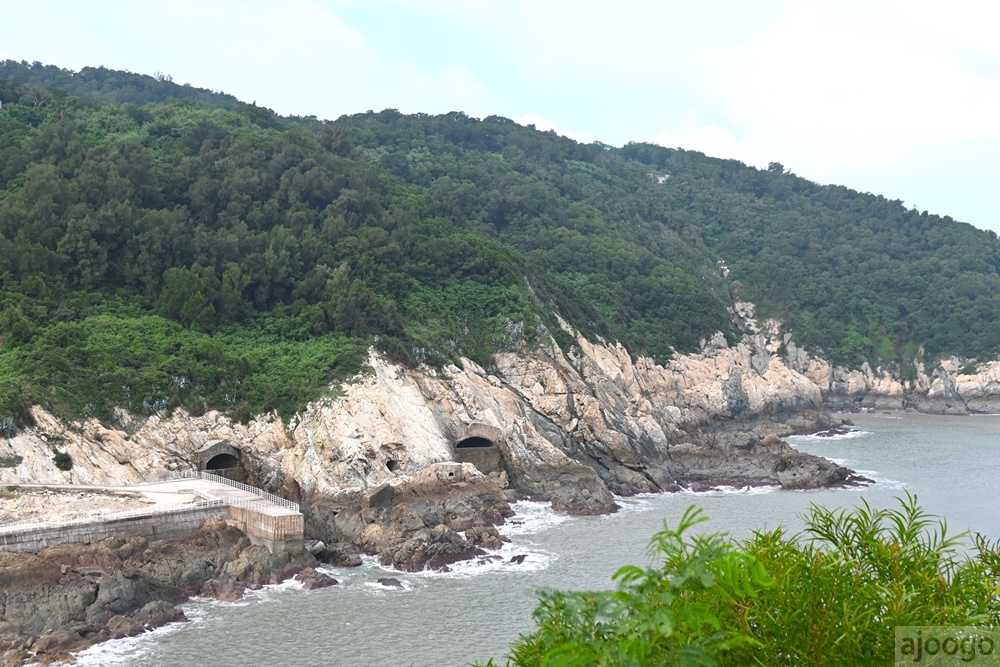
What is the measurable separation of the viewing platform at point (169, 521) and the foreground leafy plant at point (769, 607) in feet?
70.7

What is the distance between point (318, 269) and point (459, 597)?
22956 millimetres

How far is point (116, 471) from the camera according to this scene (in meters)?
30.6

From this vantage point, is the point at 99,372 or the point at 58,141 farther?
the point at 58,141

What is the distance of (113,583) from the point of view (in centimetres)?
2292

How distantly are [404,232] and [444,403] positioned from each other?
14.8 metres

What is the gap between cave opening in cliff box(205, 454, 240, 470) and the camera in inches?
1347

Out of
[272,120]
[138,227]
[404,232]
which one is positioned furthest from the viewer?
[272,120]

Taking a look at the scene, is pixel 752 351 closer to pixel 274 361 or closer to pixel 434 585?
pixel 274 361

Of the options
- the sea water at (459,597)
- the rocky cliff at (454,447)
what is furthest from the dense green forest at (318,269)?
the sea water at (459,597)

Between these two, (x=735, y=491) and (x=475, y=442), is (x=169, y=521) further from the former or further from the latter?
(x=735, y=491)

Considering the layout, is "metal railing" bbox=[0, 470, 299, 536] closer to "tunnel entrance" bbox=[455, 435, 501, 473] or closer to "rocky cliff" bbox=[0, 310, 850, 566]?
"rocky cliff" bbox=[0, 310, 850, 566]

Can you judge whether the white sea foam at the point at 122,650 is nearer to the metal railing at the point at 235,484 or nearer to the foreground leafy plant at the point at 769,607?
the metal railing at the point at 235,484

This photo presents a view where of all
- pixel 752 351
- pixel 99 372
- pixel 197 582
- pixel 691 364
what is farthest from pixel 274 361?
pixel 752 351

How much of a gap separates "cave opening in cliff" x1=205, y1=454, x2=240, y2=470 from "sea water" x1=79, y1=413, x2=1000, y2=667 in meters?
8.99
